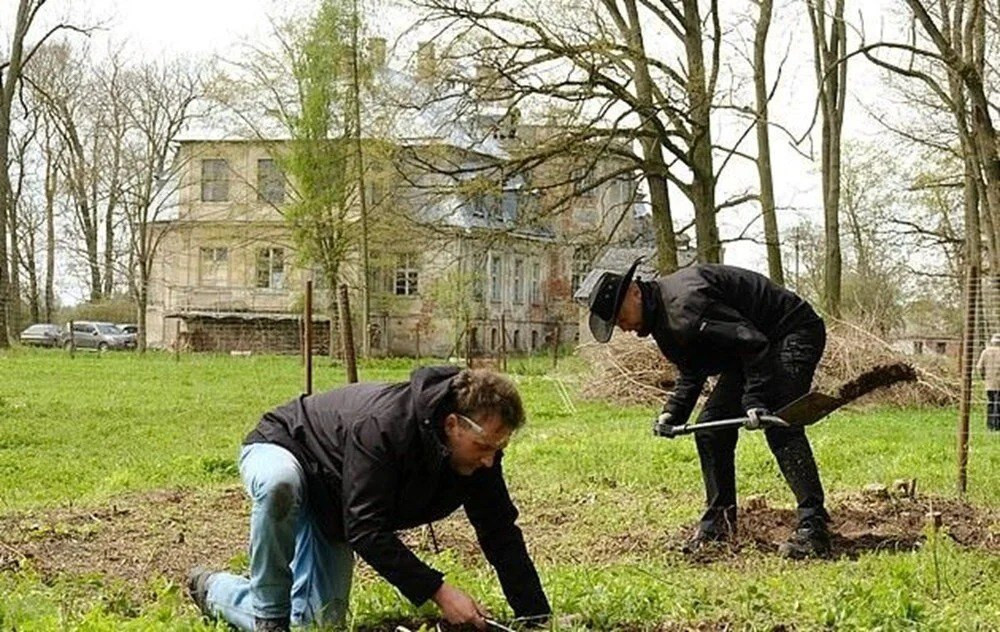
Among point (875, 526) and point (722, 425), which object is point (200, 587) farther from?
point (875, 526)

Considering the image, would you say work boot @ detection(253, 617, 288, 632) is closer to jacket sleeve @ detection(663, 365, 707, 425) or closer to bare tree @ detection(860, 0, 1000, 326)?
jacket sleeve @ detection(663, 365, 707, 425)

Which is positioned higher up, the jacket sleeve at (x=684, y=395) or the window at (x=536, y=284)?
the window at (x=536, y=284)

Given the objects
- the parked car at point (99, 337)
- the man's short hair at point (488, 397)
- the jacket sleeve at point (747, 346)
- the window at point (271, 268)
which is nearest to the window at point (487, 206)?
the jacket sleeve at point (747, 346)

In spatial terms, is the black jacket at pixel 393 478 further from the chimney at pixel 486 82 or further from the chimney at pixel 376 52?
the chimney at pixel 376 52

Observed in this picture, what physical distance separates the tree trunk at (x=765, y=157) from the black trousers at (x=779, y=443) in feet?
63.2

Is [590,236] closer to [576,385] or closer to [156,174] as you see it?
[576,385]

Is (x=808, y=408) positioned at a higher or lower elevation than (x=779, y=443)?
higher

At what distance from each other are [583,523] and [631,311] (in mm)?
2018

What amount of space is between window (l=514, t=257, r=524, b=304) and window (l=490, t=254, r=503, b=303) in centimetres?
105

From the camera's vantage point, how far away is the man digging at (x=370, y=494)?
14.9ft

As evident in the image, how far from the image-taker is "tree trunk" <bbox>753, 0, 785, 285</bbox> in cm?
2627

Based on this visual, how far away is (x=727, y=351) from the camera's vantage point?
7172 mm

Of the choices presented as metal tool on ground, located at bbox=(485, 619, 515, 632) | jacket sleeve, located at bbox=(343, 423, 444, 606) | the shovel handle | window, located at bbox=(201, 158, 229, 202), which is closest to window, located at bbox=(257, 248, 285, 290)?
window, located at bbox=(201, 158, 229, 202)

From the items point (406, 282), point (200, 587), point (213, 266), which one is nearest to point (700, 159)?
point (200, 587)
